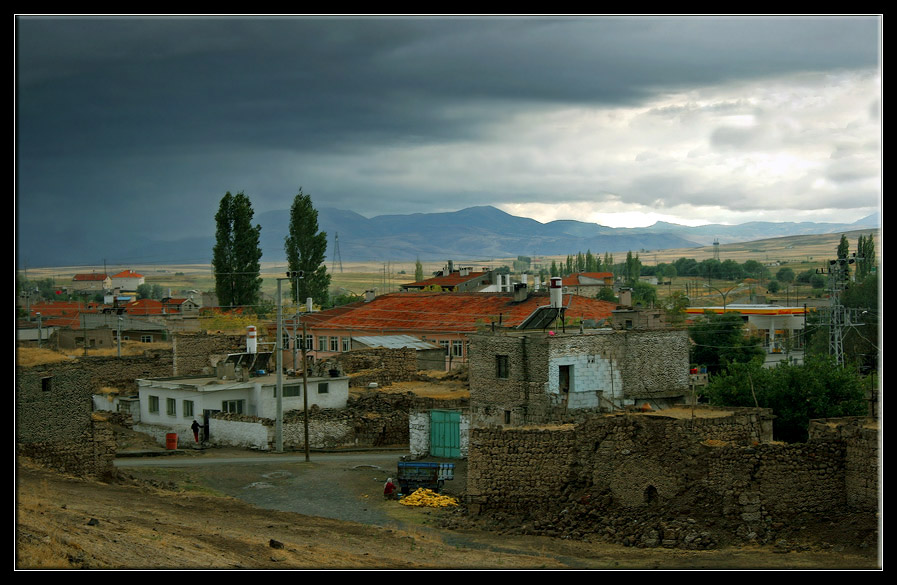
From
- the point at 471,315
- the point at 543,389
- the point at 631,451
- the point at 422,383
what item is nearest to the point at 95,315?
the point at 471,315

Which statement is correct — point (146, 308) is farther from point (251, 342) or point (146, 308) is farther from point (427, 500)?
point (427, 500)

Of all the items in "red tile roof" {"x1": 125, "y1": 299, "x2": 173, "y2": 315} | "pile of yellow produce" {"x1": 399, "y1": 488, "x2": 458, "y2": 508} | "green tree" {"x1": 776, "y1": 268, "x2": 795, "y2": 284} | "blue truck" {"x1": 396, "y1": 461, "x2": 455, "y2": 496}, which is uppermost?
"green tree" {"x1": 776, "y1": 268, "x2": 795, "y2": 284}

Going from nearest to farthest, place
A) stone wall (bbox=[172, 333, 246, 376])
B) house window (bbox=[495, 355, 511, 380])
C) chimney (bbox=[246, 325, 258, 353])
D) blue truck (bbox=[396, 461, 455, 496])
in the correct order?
1. blue truck (bbox=[396, 461, 455, 496])
2. house window (bbox=[495, 355, 511, 380])
3. chimney (bbox=[246, 325, 258, 353])
4. stone wall (bbox=[172, 333, 246, 376])

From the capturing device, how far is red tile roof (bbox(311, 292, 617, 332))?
56.9 meters

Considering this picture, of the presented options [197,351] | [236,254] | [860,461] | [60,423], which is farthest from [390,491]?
[236,254]

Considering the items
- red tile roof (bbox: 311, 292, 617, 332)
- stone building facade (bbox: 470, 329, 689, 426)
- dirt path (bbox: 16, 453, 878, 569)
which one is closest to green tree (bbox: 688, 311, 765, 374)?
red tile roof (bbox: 311, 292, 617, 332)

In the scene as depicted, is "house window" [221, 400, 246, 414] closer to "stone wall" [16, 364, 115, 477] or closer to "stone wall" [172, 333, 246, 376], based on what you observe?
"stone wall" [16, 364, 115, 477]

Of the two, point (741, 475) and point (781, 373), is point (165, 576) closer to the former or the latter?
point (741, 475)

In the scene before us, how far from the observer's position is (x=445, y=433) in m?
25.5

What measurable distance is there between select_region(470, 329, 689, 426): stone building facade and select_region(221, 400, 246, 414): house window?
30.4ft

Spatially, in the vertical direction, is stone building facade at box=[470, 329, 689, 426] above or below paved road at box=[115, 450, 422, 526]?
above

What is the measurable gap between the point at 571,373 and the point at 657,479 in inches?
213

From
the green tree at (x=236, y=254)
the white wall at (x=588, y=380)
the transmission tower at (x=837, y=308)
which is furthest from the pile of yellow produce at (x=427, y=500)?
the green tree at (x=236, y=254)
